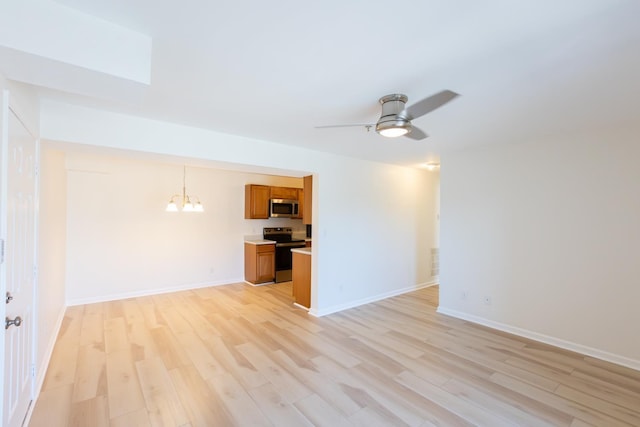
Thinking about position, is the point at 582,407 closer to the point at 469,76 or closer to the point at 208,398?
the point at 469,76

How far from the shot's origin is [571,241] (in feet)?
10.8

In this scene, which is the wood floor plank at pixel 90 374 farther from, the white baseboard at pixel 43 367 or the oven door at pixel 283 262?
the oven door at pixel 283 262

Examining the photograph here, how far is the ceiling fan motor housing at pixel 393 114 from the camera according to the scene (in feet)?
7.09

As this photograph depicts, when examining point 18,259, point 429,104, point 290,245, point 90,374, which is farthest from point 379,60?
point 290,245


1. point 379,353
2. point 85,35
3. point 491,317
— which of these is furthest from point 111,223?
point 491,317

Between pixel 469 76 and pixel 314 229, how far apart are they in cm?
289

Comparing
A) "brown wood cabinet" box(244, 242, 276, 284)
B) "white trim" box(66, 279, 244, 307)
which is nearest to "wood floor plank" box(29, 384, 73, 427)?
"white trim" box(66, 279, 244, 307)

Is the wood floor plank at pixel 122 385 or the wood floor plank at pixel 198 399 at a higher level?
the wood floor plank at pixel 122 385

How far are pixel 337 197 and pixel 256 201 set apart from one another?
7.92 feet

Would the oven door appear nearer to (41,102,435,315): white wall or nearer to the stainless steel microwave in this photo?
the stainless steel microwave

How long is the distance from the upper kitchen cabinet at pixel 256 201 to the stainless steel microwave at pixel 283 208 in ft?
0.38

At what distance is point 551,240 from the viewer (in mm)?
3422

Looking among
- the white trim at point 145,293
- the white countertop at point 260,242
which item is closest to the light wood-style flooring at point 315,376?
the white trim at point 145,293

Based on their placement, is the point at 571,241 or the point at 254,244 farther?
the point at 254,244
